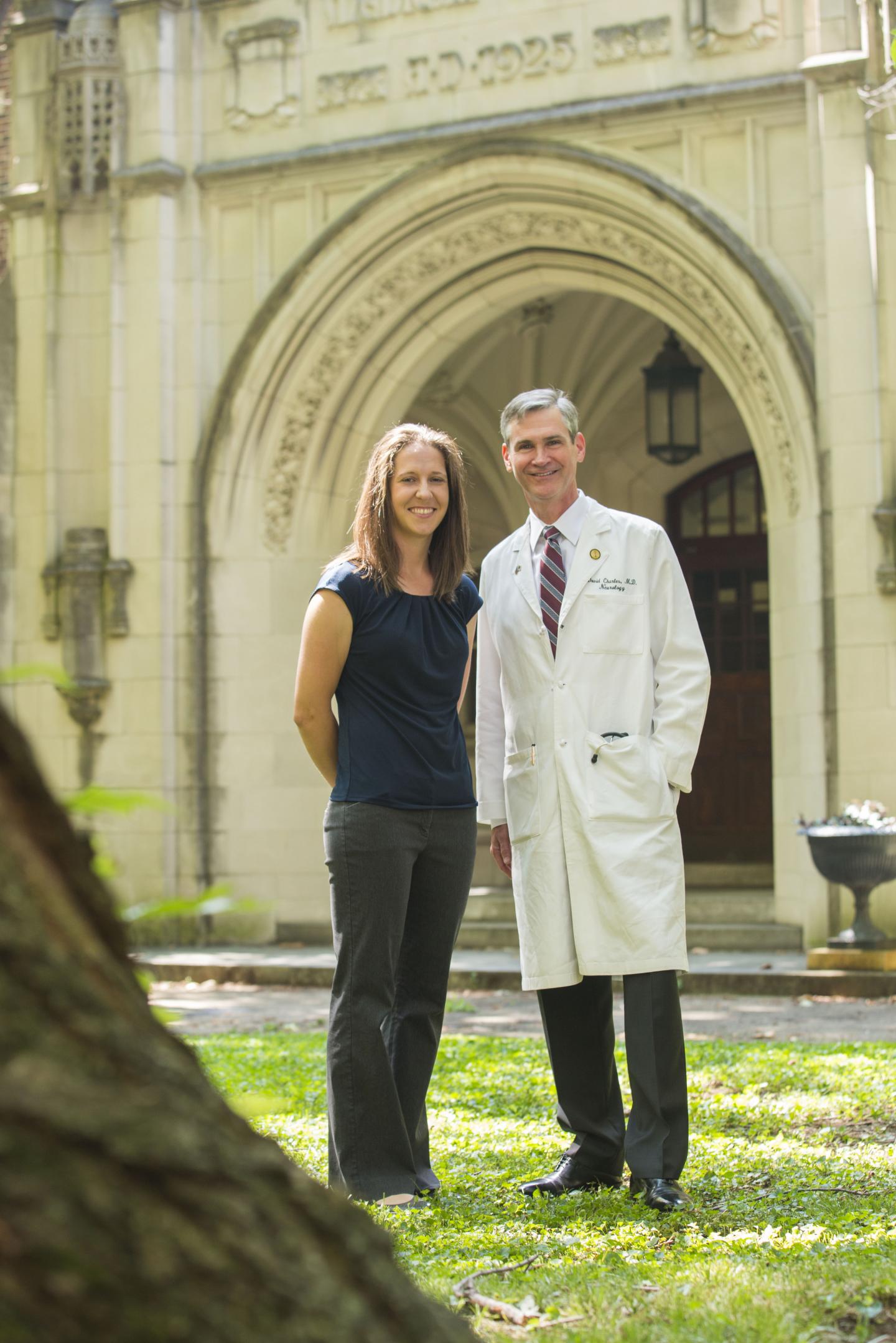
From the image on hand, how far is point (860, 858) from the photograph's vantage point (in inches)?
355

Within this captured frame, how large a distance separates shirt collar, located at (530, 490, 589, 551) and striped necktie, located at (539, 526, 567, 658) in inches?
0.7

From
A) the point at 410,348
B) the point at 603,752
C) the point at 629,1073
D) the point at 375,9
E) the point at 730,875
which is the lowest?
the point at 730,875

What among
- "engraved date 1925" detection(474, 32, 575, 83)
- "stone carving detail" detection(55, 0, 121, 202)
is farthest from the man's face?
"stone carving detail" detection(55, 0, 121, 202)

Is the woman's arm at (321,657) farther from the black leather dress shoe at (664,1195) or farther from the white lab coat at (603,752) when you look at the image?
the black leather dress shoe at (664,1195)

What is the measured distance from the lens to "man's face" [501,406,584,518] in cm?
415

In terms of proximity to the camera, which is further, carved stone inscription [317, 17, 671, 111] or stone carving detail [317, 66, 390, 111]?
stone carving detail [317, 66, 390, 111]

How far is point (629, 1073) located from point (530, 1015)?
4707 millimetres

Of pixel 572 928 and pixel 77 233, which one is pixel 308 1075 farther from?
pixel 77 233

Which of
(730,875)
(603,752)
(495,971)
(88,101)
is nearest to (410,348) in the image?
(88,101)

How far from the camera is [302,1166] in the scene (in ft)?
14.0

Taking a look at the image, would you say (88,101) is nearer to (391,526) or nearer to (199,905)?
(391,526)

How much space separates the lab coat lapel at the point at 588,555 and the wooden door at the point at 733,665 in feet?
33.9

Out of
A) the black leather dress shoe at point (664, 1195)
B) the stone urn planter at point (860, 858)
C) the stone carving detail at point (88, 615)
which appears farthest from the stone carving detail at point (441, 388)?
the black leather dress shoe at point (664, 1195)

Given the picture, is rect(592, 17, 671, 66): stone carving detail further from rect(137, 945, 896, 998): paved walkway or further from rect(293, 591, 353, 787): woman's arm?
rect(293, 591, 353, 787): woman's arm
